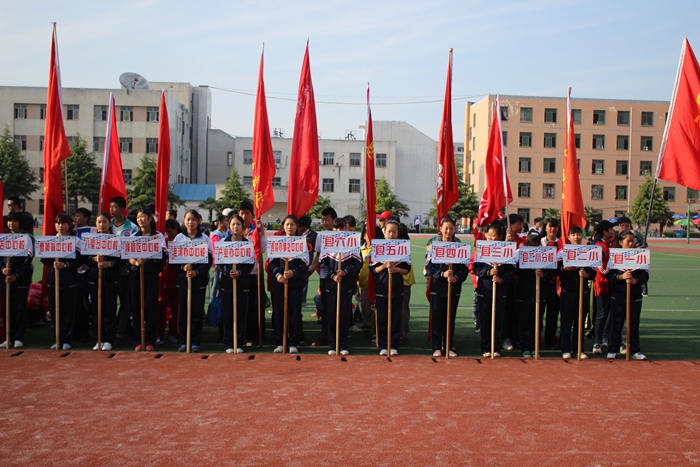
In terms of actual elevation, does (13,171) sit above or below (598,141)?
below

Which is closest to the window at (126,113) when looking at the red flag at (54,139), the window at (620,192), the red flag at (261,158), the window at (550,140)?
the window at (550,140)

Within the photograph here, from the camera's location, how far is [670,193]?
198ft

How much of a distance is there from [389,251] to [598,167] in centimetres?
5748

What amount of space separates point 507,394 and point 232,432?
275 centimetres

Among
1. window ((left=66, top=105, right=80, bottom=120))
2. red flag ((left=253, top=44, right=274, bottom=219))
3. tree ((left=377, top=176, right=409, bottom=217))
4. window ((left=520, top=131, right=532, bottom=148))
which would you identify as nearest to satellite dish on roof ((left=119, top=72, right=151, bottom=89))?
window ((left=66, top=105, right=80, bottom=120))

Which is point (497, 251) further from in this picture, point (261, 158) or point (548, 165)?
point (548, 165)

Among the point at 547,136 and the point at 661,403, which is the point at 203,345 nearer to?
the point at 661,403

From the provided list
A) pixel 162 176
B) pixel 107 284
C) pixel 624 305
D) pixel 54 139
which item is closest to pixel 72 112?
pixel 54 139

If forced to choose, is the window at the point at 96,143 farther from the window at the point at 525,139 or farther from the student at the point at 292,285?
the student at the point at 292,285

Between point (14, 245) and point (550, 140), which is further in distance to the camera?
point (550, 140)

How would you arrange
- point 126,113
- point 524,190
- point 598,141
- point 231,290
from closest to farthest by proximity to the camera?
point 231,290, point 126,113, point 598,141, point 524,190

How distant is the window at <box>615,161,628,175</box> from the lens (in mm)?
60406

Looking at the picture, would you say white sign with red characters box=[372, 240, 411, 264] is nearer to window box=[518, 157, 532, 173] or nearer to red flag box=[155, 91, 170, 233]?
red flag box=[155, 91, 170, 233]

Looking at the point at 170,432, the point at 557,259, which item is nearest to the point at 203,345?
the point at 170,432
